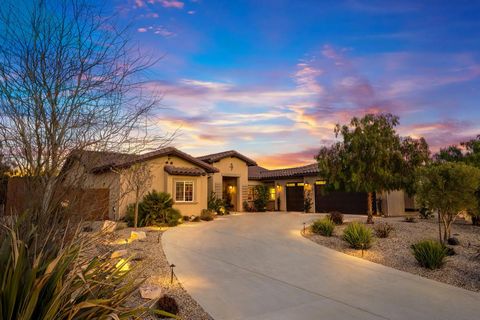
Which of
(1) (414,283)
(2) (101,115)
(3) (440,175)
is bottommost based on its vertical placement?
(1) (414,283)

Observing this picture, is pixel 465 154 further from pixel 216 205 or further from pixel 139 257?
pixel 139 257

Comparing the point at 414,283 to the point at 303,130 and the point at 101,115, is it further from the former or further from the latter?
the point at 303,130

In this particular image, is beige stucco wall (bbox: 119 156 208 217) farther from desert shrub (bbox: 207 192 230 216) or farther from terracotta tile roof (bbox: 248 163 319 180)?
terracotta tile roof (bbox: 248 163 319 180)

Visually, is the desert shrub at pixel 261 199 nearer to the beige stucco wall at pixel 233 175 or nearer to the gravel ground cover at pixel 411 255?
the beige stucco wall at pixel 233 175

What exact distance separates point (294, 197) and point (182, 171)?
11.4 meters

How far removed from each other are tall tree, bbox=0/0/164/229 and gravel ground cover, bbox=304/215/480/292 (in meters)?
7.75

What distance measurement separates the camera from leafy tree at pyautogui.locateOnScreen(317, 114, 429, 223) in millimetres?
14977

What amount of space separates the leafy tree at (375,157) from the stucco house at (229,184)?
1.92 m

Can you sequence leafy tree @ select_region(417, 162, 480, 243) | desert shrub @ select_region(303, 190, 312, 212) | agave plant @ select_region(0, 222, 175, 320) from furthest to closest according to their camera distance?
1. desert shrub @ select_region(303, 190, 312, 212)
2. leafy tree @ select_region(417, 162, 480, 243)
3. agave plant @ select_region(0, 222, 175, 320)

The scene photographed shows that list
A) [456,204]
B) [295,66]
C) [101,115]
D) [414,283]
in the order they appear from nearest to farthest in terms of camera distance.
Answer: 1. [101,115]
2. [414,283]
3. [456,204]
4. [295,66]

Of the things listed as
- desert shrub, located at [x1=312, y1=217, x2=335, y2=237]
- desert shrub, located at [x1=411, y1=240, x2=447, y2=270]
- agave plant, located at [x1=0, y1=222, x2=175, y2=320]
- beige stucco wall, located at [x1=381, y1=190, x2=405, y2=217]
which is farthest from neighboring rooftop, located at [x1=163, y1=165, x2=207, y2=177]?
agave plant, located at [x1=0, y1=222, x2=175, y2=320]

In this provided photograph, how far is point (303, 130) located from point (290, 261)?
10393 millimetres

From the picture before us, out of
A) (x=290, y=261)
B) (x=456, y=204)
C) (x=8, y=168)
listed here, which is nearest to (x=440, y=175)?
(x=456, y=204)

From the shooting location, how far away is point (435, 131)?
1770 centimetres
